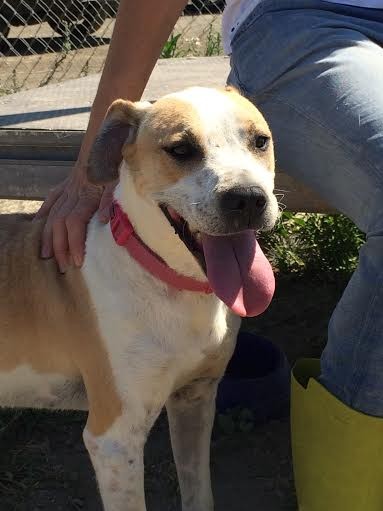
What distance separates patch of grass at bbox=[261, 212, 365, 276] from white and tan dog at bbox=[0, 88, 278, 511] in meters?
1.77

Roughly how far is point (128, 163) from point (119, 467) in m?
0.84

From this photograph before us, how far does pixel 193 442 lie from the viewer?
273cm

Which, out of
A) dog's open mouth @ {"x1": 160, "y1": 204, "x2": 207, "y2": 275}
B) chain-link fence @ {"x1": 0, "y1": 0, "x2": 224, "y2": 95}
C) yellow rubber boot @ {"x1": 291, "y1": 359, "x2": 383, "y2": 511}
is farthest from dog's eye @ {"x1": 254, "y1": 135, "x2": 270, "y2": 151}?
chain-link fence @ {"x1": 0, "y1": 0, "x2": 224, "y2": 95}

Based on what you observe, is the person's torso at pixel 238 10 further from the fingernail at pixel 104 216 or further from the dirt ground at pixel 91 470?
the dirt ground at pixel 91 470

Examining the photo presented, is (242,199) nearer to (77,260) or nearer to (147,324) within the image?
(147,324)

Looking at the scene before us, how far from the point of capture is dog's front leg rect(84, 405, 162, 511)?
2.36 m

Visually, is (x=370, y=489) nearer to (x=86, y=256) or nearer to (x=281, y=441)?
(x=281, y=441)

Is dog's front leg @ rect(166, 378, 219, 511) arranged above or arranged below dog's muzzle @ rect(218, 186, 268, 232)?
below

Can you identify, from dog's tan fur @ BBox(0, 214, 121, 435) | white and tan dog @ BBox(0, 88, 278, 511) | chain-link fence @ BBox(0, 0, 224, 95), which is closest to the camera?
white and tan dog @ BBox(0, 88, 278, 511)

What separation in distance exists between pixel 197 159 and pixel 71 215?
1.83ft

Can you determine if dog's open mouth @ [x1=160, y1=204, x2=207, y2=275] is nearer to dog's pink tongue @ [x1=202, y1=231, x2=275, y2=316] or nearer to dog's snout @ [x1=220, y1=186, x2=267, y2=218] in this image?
Answer: dog's pink tongue @ [x1=202, y1=231, x2=275, y2=316]

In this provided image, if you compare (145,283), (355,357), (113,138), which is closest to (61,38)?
(113,138)

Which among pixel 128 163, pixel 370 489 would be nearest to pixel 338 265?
pixel 370 489

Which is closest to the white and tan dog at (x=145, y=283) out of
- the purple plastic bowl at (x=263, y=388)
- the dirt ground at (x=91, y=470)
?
the dirt ground at (x=91, y=470)
